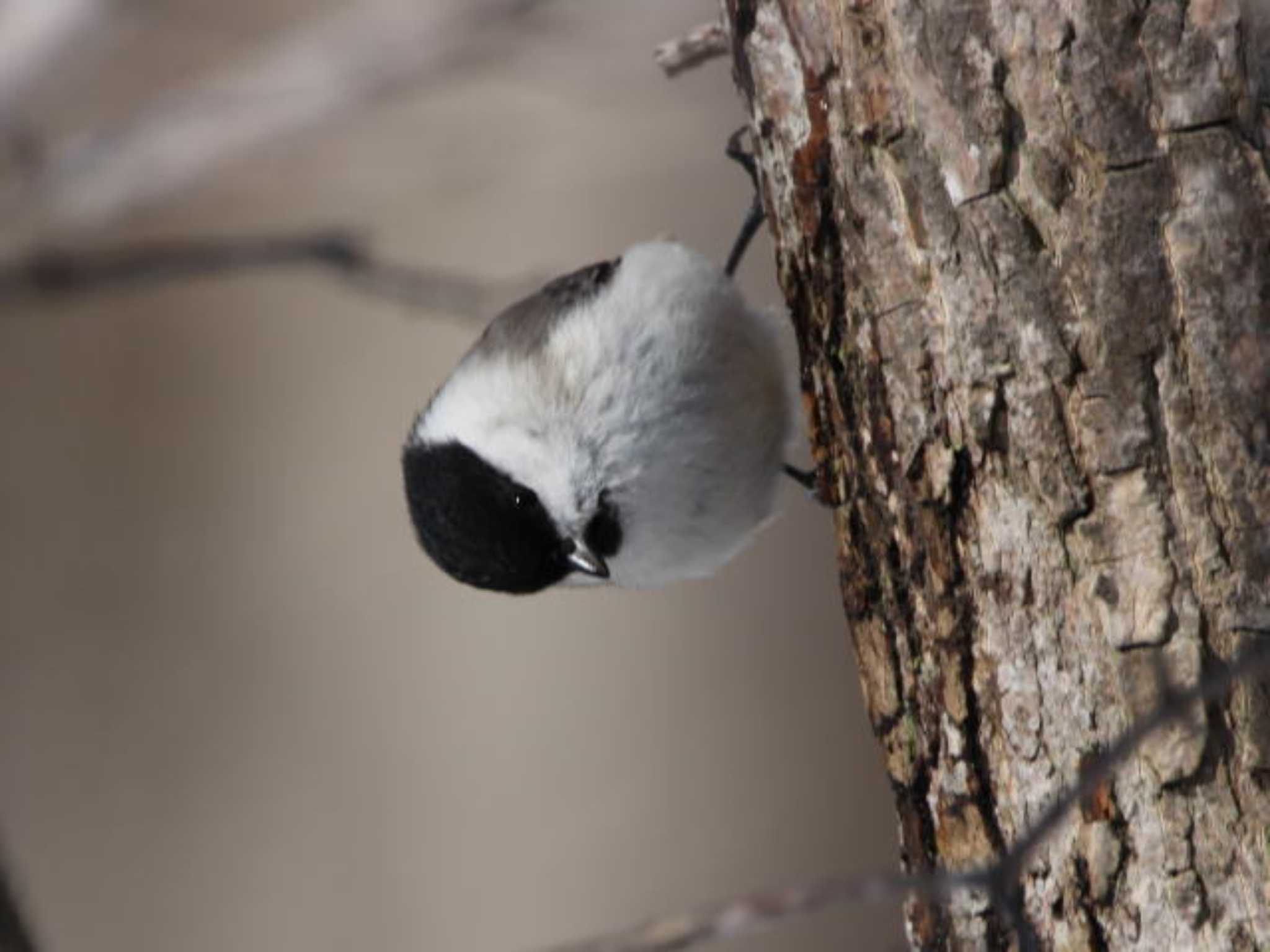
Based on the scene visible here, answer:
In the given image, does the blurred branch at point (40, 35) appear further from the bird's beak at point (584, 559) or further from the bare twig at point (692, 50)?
the bird's beak at point (584, 559)

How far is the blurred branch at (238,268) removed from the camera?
3047 mm

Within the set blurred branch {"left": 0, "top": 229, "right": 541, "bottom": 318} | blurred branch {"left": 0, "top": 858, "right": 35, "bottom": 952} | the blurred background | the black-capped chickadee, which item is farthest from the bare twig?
the blurred background

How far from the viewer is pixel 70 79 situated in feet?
16.1

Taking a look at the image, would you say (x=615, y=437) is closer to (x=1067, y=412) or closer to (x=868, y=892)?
(x=1067, y=412)

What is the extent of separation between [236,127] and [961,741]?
115 inches

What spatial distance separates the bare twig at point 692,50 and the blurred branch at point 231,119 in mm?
1821

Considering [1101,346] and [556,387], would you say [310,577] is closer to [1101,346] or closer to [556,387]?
[556,387]

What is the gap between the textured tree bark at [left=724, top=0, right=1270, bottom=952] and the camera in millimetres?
1449

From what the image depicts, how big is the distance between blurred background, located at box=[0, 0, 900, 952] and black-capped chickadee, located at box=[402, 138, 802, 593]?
2.50 m

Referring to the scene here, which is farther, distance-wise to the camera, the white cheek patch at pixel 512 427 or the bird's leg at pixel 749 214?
the bird's leg at pixel 749 214

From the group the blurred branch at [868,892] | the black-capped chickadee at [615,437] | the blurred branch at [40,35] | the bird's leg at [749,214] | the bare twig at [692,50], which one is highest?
the blurred branch at [40,35]

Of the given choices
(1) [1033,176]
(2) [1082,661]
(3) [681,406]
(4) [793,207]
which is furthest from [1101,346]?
(3) [681,406]

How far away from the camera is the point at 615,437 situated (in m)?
2.29

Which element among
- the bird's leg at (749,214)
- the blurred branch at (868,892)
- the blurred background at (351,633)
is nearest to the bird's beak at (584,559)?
the bird's leg at (749,214)
